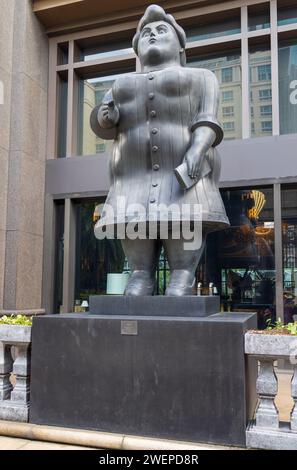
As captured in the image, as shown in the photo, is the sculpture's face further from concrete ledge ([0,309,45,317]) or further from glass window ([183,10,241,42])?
concrete ledge ([0,309,45,317])

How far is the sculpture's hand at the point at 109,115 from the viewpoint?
398 centimetres

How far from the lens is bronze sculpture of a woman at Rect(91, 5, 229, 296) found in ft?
12.6

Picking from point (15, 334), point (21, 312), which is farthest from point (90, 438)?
point (21, 312)

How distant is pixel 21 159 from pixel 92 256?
2.36 metres

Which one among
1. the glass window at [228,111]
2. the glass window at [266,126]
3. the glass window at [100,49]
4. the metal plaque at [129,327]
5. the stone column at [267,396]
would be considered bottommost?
the stone column at [267,396]

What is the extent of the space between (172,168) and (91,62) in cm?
619

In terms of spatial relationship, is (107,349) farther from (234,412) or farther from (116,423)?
(234,412)

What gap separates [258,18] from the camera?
841 centimetres

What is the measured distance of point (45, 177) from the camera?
9047 mm

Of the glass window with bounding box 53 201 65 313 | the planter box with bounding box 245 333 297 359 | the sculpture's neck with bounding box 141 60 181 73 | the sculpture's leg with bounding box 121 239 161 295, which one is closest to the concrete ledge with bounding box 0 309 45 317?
the glass window with bounding box 53 201 65 313

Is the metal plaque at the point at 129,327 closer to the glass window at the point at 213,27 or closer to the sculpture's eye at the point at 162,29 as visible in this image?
the sculpture's eye at the point at 162,29

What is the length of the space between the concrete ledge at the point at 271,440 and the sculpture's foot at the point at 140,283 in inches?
57.4

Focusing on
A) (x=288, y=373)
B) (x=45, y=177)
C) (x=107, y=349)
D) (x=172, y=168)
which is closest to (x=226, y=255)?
(x=288, y=373)

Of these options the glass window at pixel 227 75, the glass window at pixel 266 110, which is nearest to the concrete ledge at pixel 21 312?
the glass window at pixel 266 110
